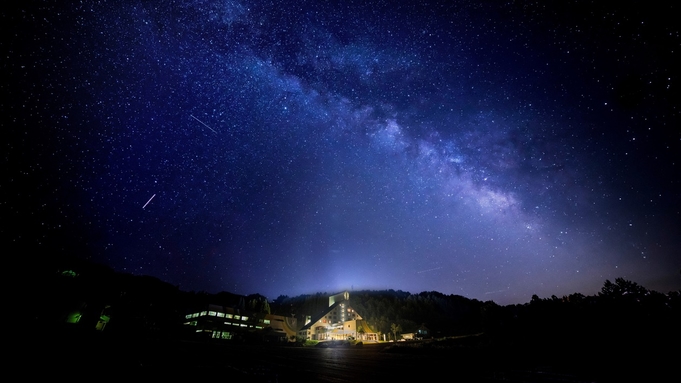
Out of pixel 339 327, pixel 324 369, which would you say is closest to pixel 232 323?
pixel 339 327

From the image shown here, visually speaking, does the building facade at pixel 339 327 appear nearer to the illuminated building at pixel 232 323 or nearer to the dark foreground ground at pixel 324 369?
the illuminated building at pixel 232 323

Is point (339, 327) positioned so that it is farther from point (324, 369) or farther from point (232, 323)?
point (324, 369)

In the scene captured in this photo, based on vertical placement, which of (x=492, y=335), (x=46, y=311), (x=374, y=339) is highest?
(x=46, y=311)

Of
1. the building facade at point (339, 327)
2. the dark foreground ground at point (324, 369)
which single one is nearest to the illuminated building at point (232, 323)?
the building facade at point (339, 327)

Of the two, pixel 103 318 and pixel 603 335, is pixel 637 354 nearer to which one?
pixel 603 335

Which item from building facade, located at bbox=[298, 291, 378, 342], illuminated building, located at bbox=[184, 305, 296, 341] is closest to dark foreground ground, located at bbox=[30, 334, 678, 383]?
→ building facade, located at bbox=[298, 291, 378, 342]

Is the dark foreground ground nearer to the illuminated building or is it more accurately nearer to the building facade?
the building facade

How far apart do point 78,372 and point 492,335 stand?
1264 inches

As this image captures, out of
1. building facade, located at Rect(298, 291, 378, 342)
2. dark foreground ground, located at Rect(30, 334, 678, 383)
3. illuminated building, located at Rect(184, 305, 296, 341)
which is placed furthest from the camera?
illuminated building, located at Rect(184, 305, 296, 341)

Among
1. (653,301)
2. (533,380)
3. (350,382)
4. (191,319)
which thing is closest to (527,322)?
(653,301)

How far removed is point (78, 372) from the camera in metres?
6.91

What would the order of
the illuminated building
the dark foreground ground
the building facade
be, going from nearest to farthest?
the dark foreground ground, the building facade, the illuminated building

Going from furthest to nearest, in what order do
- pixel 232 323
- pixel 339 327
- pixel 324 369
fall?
pixel 232 323
pixel 339 327
pixel 324 369

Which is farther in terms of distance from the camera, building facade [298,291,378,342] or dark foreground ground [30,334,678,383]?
building facade [298,291,378,342]
